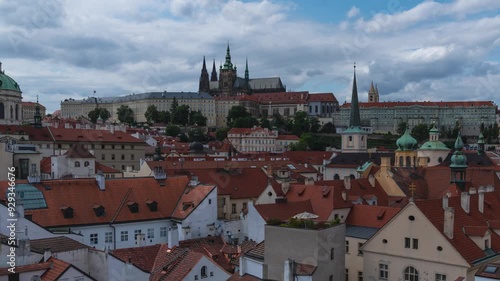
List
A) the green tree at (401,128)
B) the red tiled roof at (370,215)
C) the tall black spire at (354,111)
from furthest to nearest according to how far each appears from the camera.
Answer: the green tree at (401,128) < the tall black spire at (354,111) < the red tiled roof at (370,215)

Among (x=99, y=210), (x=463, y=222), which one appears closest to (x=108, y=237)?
(x=99, y=210)

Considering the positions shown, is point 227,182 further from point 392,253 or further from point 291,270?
point 291,270

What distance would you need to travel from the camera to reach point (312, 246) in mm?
22844

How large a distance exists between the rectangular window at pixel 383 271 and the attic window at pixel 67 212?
18926mm

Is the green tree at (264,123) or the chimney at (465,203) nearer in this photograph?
the chimney at (465,203)

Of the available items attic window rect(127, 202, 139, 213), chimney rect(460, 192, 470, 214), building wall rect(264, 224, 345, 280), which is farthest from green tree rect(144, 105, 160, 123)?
building wall rect(264, 224, 345, 280)

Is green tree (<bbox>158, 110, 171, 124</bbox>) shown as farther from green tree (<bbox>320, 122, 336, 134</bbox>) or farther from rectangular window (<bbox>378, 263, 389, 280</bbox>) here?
rectangular window (<bbox>378, 263, 389, 280</bbox>)

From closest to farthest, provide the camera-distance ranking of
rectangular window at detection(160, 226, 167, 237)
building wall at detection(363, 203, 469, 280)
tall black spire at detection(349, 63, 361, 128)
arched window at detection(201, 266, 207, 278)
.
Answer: arched window at detection(201, 266, 207, 278) < building wall at detection(363, 203, 469, 280) < rectangular window at detection(160, 226, 167, 237) < tall black spire at detection(349, 63, 361, 128)

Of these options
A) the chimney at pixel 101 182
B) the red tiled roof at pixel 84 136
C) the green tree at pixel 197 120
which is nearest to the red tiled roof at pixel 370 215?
the chimney at pixel 101 182

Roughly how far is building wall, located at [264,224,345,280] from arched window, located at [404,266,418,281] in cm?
563

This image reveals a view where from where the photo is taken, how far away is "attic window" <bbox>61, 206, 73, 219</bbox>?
3381 centimetres

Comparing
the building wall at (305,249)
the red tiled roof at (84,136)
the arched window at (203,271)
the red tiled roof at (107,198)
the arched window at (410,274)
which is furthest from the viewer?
the red tiled roof at (84,136)

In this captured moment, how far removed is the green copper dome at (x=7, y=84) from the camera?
343 feet

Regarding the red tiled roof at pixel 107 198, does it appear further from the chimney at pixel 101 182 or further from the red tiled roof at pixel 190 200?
the red tiled roof at pixel 190 200
